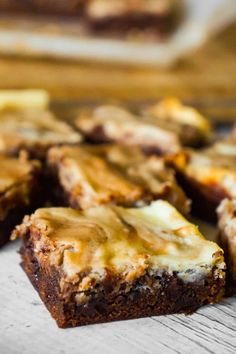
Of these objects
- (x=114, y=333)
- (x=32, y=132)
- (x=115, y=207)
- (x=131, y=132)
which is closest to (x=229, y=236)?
(x=115, y=207)

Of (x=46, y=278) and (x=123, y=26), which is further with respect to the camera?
(x=123, y=26)

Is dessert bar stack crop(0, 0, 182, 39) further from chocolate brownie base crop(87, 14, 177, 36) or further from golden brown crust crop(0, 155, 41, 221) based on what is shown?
golden brown crust crop(0, 155, 41, 221)

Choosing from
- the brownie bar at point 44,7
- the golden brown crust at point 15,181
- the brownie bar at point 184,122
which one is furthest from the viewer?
the brownie bar at point 44,7

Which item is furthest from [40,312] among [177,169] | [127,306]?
[177,169]

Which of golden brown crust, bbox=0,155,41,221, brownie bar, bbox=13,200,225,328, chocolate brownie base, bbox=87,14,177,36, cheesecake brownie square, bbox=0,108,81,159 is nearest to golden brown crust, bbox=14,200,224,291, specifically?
brownie bar, bbox=13,200,225,328

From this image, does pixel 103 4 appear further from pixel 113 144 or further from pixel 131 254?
pixel 131 254

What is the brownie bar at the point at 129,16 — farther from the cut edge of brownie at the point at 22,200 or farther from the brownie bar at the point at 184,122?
the cut edge of brownie at the point at 22,200

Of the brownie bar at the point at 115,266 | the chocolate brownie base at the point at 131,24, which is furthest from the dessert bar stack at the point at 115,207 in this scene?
the chocolate brownie base at the point at 131,24
